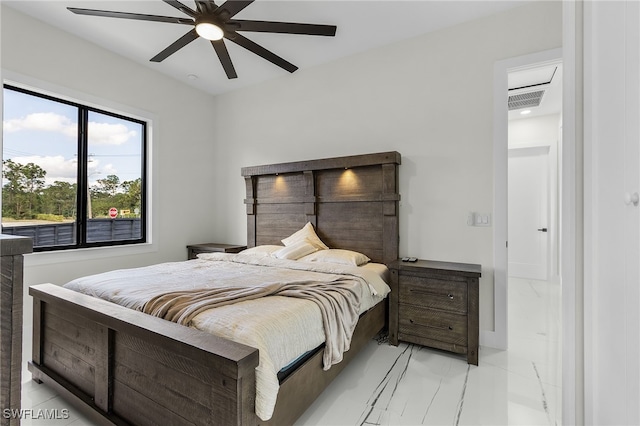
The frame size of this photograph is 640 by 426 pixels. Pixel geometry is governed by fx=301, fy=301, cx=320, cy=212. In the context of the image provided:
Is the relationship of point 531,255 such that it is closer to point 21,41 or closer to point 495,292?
point 495,292

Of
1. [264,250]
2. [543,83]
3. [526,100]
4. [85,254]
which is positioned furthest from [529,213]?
[85,254]

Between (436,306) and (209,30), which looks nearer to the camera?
(209,30)

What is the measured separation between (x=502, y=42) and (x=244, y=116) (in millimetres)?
3232

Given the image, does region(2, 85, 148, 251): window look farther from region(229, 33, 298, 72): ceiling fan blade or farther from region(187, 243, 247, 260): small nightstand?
region(229, 33, 298, 72): ceiling fan blade

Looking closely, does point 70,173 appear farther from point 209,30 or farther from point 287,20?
point 287,20

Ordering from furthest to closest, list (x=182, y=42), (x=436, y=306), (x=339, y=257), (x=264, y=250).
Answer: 1. (x=264, y=250)
2. (x=339, y=257)
3. (x=436, y=306)
4. (x=182, y=42)

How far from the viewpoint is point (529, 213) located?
17.6 ft

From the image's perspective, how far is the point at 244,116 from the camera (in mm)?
4402

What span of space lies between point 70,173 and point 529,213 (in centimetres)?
679

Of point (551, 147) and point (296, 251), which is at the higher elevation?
point (551, 147)

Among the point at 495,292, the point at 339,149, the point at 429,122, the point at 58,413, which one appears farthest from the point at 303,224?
the point at 58,413

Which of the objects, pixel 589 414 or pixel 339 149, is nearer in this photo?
pixel 589 414

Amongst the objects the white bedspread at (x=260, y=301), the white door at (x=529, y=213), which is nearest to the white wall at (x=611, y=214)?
the white bedspread at (x=260, y=301)

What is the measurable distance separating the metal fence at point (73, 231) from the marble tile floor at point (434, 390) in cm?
149
